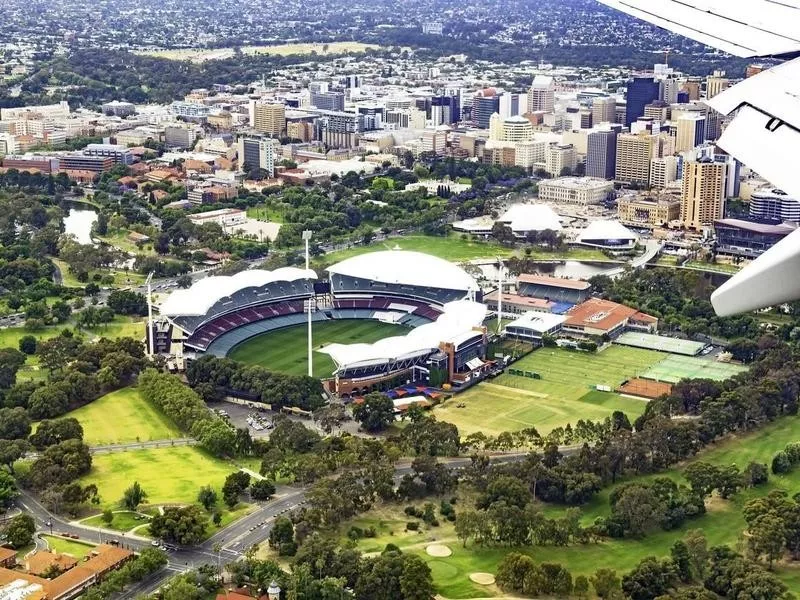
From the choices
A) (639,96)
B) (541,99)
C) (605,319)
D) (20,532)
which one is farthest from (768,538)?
(541,99)

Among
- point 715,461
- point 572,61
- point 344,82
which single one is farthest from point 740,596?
point 572,61

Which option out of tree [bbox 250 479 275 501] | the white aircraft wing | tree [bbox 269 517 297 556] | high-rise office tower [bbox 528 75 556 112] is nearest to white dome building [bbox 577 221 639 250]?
tree [bbox 250 479 275 501]

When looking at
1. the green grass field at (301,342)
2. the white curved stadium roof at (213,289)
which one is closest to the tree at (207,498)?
the green grass field at (301,342)

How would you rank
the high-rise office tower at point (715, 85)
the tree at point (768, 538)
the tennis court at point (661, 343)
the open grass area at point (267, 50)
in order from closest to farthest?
the tree at point (768, 538)
the tennis court at point (661, 343)
the high-rise office tower at point (715, 85)
the open grass area at point (267, 50)

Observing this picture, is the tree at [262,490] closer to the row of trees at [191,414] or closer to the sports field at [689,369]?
the row of trees at [191,414]

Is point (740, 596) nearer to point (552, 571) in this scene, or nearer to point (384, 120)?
point (552, 571)

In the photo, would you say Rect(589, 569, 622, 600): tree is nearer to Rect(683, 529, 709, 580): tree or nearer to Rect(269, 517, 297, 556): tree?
Rect(683, 529, 709, 580): tree
